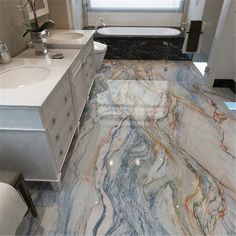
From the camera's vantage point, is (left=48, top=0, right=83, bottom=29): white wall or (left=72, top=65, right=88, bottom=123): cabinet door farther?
(left=48, top=0, right=83, bottom=29): white wall

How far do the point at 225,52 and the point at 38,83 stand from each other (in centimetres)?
256

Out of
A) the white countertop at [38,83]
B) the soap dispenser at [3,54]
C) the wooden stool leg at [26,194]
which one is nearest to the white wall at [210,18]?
the white countertop at [38,83]

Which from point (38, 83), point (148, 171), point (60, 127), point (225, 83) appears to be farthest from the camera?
point (225, 83)

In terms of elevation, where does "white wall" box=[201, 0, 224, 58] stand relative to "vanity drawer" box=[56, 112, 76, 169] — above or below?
above

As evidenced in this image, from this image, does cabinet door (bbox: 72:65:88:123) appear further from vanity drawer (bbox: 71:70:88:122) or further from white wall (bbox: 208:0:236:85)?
white wall (bbox: 208:0:236:85)

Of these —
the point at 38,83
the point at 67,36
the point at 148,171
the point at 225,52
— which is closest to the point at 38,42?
the point at 38,83

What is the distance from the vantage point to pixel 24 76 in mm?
1563

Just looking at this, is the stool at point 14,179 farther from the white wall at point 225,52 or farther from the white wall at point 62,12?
the white wall at point 225,52

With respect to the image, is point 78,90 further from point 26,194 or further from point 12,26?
point 26,194

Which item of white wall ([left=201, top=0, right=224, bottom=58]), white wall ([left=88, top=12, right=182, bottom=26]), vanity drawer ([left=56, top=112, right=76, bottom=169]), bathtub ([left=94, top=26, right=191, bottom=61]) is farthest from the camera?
white wall ([left=88, top=12, right=182, bottom=26])

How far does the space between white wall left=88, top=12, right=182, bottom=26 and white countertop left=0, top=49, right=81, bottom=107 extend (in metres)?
2.61

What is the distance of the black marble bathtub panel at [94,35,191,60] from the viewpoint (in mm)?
3527

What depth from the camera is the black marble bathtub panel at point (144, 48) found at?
3.53 meters

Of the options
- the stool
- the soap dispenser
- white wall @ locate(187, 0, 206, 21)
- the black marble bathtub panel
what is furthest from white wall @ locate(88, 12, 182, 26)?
the stool
